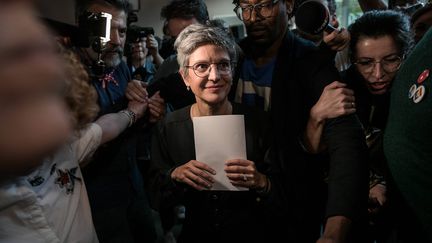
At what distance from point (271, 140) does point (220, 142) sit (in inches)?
9.5

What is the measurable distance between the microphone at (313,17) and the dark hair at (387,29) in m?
0.31

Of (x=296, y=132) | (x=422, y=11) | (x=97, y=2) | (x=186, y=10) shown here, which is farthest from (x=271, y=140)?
(x=186, y=10)

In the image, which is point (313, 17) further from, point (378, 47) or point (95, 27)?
point (95, 27)

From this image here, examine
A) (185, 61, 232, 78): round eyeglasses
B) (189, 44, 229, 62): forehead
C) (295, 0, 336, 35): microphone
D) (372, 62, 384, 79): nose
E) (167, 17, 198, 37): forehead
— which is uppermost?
(167, 17, 198, 37): forehead

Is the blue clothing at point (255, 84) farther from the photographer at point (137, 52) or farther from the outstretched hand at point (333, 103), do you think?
Answer: the photographer at point (137, 52)

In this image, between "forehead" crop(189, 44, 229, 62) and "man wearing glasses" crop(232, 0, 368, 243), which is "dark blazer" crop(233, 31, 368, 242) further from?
"forehead" crop(189, 44, 229, 62)

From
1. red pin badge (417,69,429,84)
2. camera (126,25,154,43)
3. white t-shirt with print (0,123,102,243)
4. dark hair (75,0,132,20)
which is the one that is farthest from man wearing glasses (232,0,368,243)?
camera (126,25,154,43)

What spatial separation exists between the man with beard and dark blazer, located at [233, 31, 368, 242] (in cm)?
62

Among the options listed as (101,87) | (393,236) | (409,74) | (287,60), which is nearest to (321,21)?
(287,60)

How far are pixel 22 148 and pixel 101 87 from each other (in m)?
1.61

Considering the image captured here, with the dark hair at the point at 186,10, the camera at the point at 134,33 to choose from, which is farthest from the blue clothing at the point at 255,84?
the camera at the point at 134,33

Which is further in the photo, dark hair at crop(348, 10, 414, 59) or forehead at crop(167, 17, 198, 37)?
forehead at crop(167, 17, 198, 37)

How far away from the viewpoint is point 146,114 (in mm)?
1652

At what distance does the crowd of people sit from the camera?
2.98 ft
